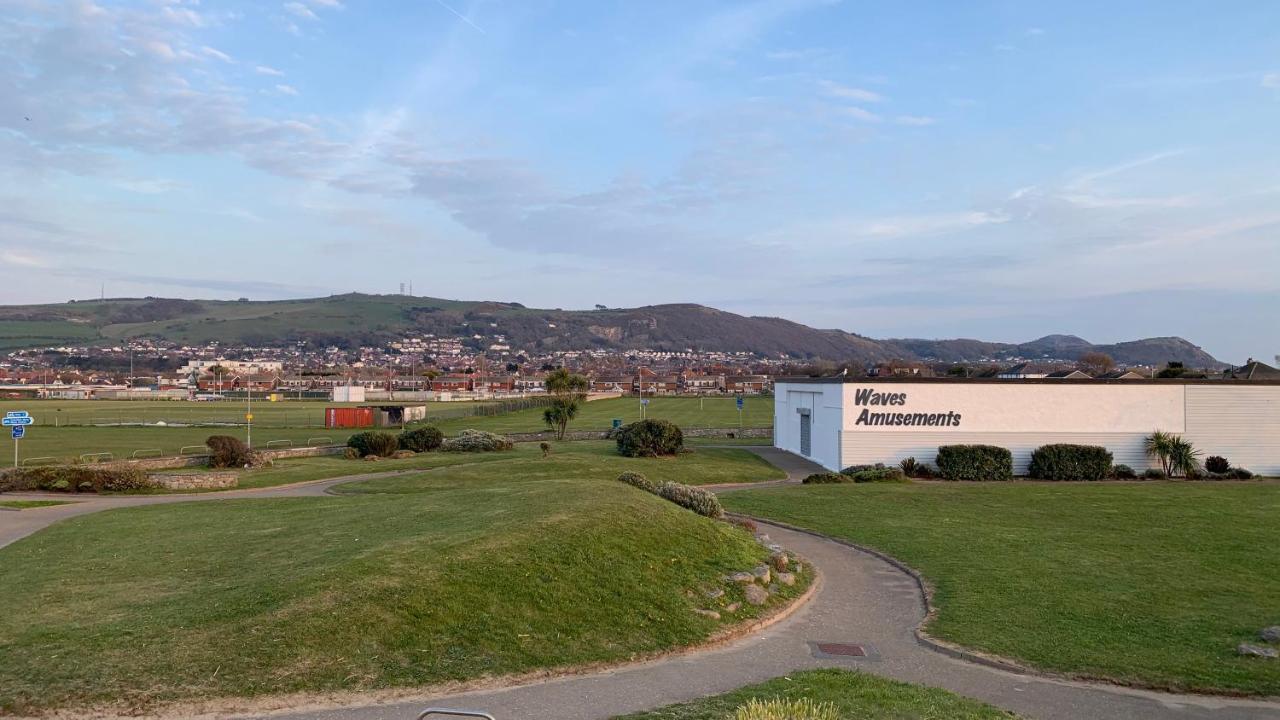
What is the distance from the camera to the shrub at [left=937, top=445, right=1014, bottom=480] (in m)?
33.4

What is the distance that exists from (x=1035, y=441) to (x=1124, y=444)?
149 inches

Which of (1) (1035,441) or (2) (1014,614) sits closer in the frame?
(2) (1014,614)

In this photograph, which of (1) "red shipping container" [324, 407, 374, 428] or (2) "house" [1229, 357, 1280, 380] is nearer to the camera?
(2) "house" [1229, 357, 1280, 380]

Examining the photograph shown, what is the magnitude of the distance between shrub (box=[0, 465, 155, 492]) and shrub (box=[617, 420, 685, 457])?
1877cm

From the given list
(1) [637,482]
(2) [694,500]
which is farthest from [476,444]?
(2) [694,500]

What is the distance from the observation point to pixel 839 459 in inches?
1390

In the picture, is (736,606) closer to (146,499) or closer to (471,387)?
(146,499)

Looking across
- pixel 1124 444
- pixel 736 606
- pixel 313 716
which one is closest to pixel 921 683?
pixel 736 606

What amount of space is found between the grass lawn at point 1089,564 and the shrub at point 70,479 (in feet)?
65.7

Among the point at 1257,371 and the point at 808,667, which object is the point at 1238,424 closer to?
the point at 1257,371

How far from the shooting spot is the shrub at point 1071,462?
33.7 metres

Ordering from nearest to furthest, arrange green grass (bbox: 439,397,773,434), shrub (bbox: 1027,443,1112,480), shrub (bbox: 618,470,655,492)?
shrub (bbox: 618,470,655,492)
shrub (bbox: 1027,443,1112,480)
green grass (bbox: 439,397,773,434)

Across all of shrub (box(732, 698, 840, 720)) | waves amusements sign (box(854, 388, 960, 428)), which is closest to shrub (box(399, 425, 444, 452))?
waves amusements sign (box(854, 388, 960, 428))

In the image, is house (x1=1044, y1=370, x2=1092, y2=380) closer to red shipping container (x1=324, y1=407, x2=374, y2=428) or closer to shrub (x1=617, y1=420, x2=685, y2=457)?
shrub (x1=617, y1=420, x2=685, y2=457)
